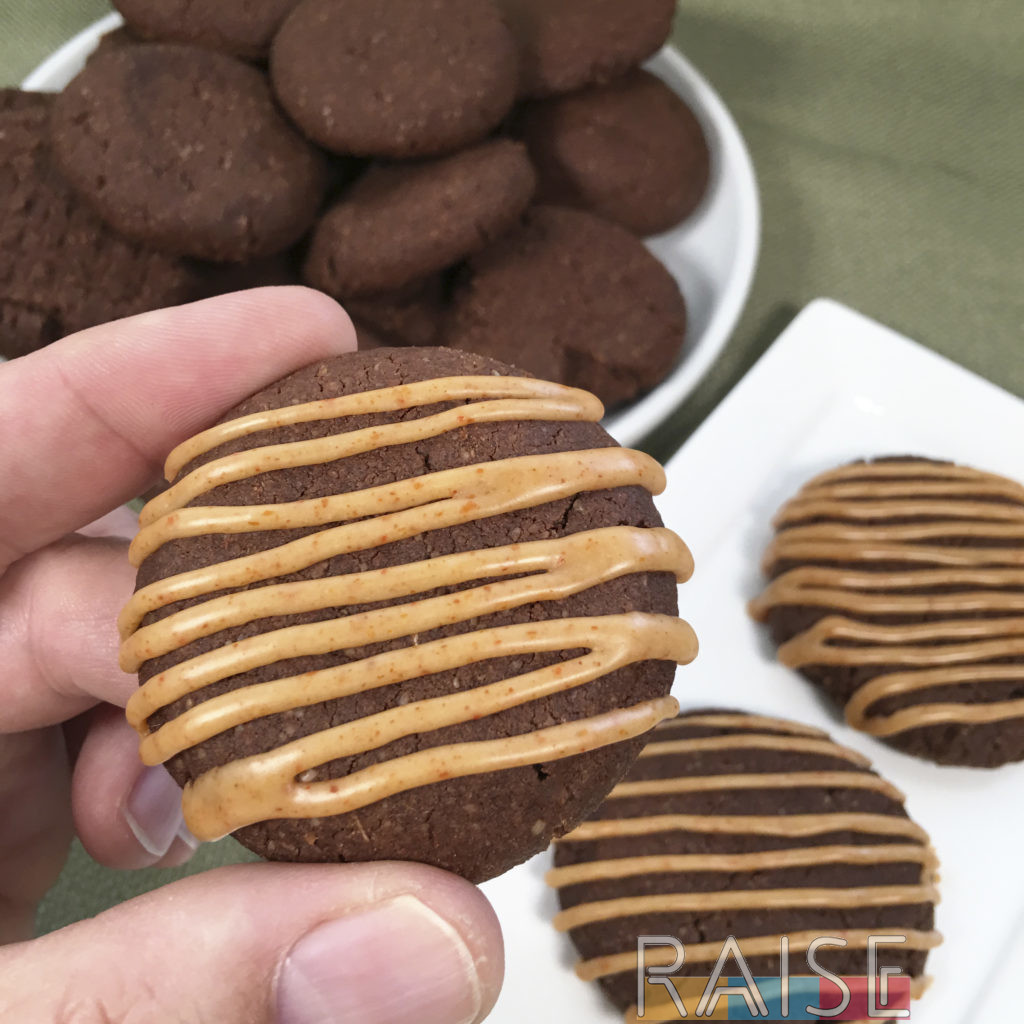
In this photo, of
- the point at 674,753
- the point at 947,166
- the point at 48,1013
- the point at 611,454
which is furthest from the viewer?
the point at 947,166

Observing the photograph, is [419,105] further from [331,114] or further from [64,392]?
[64,392]

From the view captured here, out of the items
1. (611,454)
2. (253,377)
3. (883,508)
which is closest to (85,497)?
(253,377)

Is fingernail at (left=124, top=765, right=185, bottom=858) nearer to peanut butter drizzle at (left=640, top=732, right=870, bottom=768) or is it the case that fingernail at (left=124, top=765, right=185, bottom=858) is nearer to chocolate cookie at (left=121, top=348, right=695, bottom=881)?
chocolate cookie at (left=121, top=348, right=695, bottom=881)

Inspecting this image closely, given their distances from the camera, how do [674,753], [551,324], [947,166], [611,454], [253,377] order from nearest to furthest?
[611,454] < [253,377] < [674,753] < [551,324] < [947,166]

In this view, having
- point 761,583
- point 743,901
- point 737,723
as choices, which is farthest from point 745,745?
point 761,583

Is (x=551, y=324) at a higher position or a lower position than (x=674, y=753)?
higher

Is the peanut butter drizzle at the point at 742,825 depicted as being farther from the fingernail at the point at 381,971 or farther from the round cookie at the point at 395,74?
the round cookie at the point at 395,74

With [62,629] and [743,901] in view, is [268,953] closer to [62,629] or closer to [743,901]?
[62,629]
